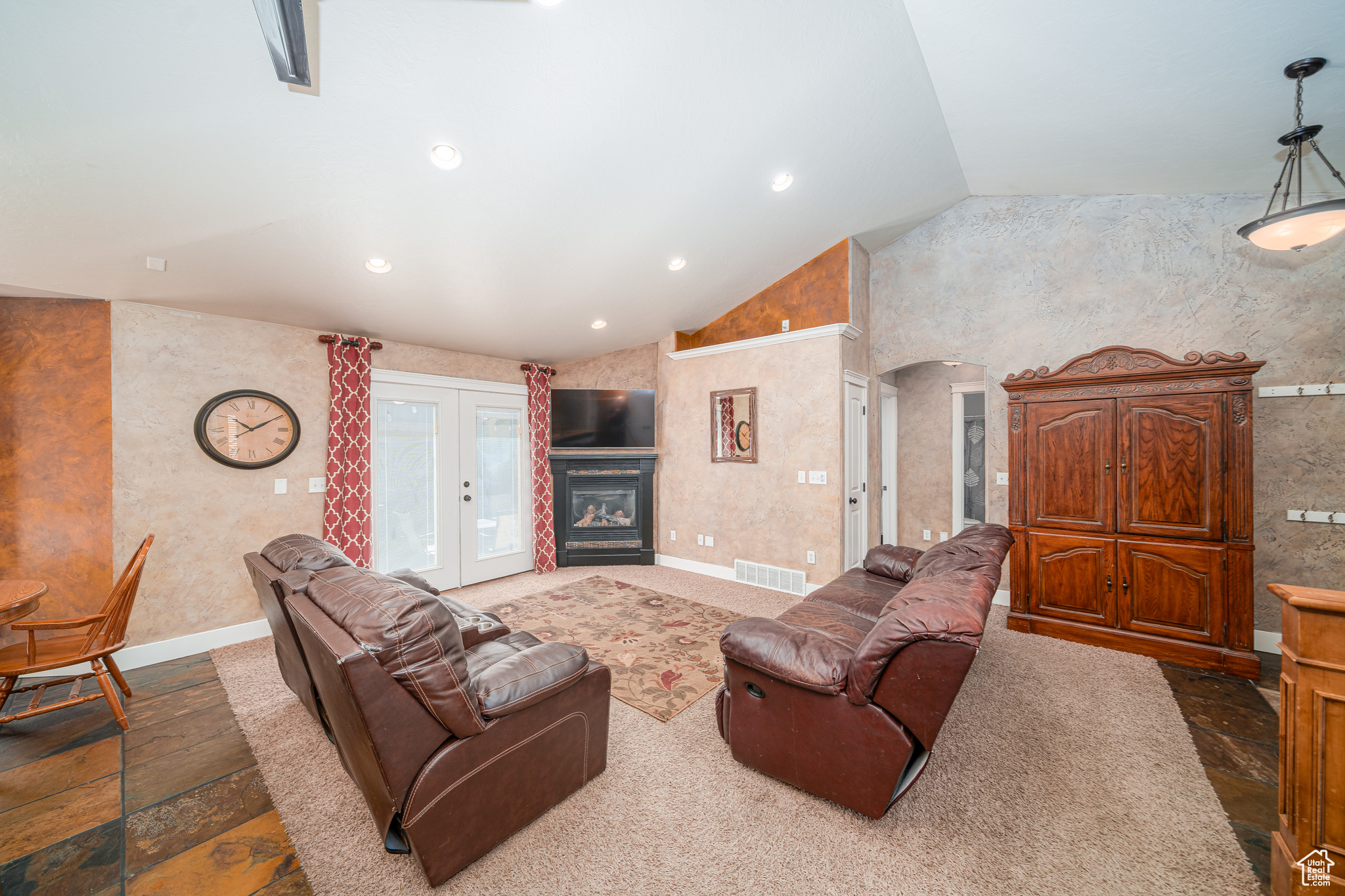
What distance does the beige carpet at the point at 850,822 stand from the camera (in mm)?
1492

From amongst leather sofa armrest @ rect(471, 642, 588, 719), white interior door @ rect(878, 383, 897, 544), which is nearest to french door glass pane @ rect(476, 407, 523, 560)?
leather sofa armrest @ rect(471, 642, 588, 719)

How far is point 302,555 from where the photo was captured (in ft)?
7.20

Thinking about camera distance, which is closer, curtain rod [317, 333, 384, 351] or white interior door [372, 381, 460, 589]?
curtain rod [317, 333, 384, 351]

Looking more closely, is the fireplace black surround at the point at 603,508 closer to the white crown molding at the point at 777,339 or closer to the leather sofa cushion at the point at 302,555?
the white crown molding at the point at 777,339

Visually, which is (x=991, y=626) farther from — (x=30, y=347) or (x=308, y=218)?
(x=30, y=347)

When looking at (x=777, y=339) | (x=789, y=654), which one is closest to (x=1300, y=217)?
(x=777, y=339)

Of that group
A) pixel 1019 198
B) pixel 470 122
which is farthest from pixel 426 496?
pixel 1019 198

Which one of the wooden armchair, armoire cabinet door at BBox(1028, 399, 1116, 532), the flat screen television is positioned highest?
the flat screen television

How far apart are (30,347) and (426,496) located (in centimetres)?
252

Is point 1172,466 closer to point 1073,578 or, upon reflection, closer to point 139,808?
point 1073,578

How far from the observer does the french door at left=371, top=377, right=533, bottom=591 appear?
425 cm

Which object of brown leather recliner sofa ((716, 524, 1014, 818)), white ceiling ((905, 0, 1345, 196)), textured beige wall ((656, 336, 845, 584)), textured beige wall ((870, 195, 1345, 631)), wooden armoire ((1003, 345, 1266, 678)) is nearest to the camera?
brown leather recliner sofa ((716, 524, 1014, 818))

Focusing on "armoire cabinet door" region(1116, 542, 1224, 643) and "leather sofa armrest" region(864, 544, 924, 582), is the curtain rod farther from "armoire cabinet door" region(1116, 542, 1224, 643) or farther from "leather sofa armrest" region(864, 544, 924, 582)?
"armoire cabinet door" region(1116, 542, 1224, 643)

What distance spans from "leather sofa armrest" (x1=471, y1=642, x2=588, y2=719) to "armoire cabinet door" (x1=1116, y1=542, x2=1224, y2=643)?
3.72m
